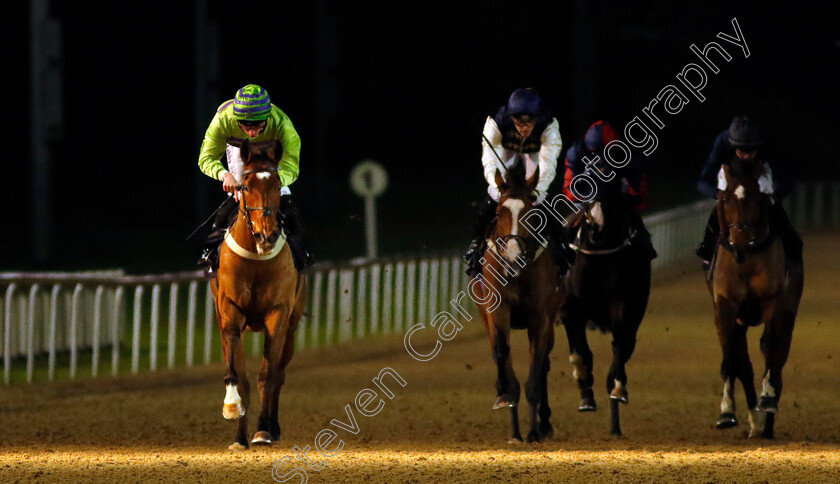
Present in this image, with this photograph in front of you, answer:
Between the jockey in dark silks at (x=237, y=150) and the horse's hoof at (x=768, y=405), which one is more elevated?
the jockey in dark silks at (x=237, y=150)

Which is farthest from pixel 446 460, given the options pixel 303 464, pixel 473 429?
pixel 473 429

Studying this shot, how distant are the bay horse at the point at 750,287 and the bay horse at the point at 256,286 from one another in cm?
309

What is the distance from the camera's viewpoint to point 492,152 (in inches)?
362

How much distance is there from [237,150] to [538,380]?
252 cm

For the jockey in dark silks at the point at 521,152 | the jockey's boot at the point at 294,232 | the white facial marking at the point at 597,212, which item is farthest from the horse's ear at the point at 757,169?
the jockey's boot at the point at 294,232

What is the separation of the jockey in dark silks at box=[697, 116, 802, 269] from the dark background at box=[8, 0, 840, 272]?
10.1 m

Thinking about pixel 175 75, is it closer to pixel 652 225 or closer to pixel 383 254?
pixel 383 254

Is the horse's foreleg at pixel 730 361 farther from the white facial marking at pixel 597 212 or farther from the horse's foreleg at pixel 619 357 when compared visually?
the white facial marking at pixel 597 212

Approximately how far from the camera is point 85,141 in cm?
3553

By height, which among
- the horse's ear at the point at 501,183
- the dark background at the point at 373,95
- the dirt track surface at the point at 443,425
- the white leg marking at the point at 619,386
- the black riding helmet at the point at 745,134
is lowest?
the dirt track surface at the point at 443,425

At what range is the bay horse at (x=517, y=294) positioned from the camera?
8891 millimetres

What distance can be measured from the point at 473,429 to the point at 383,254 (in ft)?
62.0

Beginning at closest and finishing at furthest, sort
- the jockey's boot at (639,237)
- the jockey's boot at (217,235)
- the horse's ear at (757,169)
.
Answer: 1. the jockey's boot at (217,235)
2. the horse's ear at (757,169)
3. the jockey's boot at (639,237)

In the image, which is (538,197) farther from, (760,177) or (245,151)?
(245,151)
